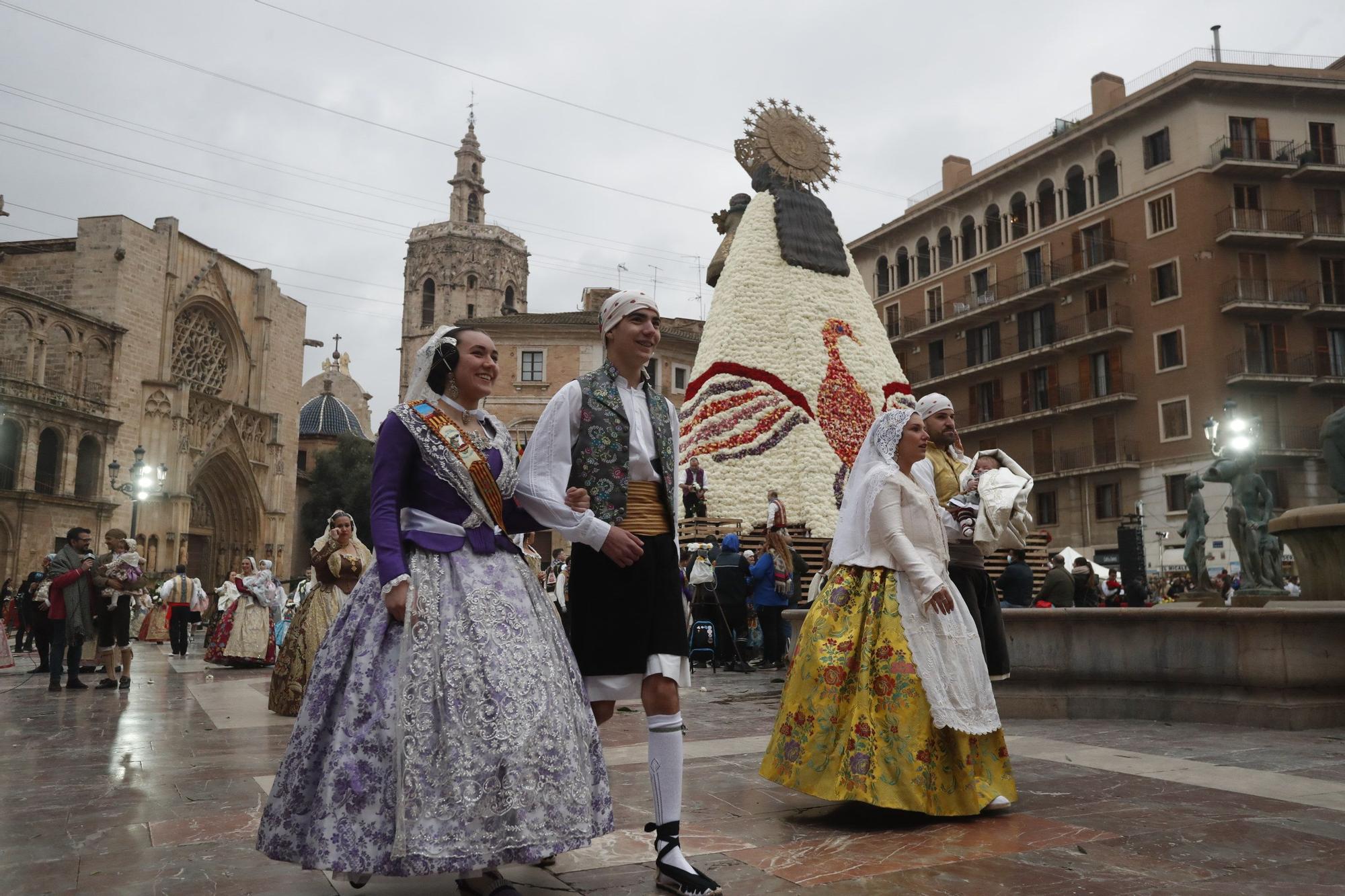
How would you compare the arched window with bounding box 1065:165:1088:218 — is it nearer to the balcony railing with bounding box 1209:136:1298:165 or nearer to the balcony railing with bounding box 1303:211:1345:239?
the balcony railing with bounding box 1209:136:1298:165

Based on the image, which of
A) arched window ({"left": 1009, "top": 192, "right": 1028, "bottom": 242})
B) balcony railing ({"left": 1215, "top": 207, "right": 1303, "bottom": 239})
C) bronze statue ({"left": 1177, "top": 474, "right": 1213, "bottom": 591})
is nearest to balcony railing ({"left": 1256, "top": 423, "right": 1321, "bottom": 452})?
balcony railing ({"left": 1215, "top": 207, "right": 1303, "bottom": 239})

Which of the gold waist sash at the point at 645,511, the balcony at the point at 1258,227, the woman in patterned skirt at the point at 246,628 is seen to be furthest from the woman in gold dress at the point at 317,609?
the balcony at the point at 1258,227

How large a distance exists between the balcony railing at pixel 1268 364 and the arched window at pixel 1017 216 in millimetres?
9497

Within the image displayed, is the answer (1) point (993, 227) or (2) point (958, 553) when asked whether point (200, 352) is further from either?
(2) point (958, 553)

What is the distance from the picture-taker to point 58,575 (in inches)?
416

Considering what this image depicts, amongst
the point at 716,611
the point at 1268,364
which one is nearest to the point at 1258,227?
the point at 1268,364

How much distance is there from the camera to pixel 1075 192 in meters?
35.5

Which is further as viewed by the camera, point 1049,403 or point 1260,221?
point 1049,403

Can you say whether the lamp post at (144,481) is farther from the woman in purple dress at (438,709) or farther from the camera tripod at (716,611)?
the woman in purple dress at (438,709)

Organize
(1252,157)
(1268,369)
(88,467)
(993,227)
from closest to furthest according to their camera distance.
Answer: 1. (1268,369)
2. (1252,157)
3. (88,467)
4. (993,227)

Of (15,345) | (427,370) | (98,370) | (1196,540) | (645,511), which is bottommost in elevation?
(645,511)

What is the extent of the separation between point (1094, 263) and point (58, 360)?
113 ft

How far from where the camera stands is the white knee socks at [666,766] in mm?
3262

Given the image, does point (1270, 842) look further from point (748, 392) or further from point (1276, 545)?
point (748, 392)
